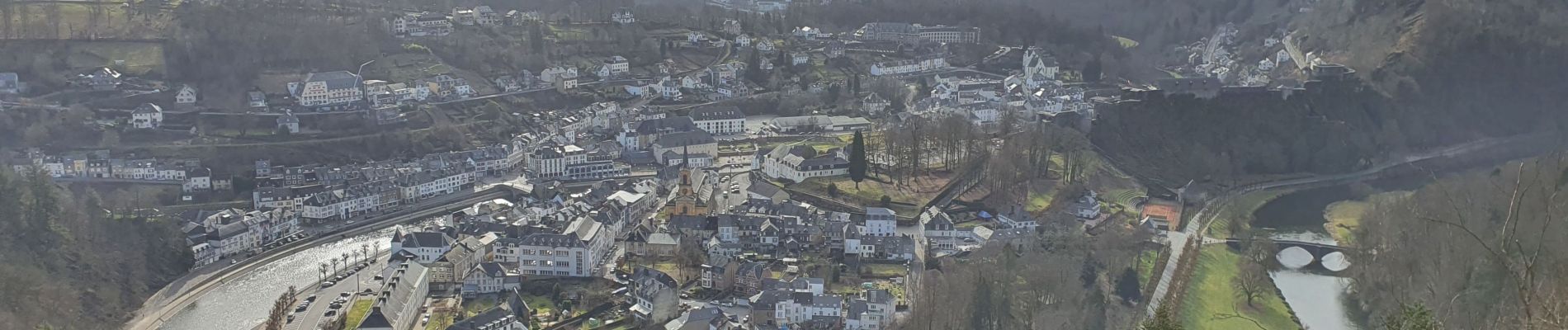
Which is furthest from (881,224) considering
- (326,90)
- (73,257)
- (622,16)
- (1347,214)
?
(622,16)

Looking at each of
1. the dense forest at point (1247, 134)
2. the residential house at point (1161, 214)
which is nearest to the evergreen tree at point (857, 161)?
the residential house at point (1161, 214)

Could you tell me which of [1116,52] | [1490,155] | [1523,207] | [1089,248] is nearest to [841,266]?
[1089,248]

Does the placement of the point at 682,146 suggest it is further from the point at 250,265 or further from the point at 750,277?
the point at 250,265

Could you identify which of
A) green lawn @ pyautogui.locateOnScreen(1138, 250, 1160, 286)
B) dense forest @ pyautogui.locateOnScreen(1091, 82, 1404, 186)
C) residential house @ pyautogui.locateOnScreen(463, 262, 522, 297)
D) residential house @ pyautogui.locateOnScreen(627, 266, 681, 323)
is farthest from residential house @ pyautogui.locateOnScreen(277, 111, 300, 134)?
green lawn @ pyautogui.locateOnScreen(1138, 250, 1160, 286)

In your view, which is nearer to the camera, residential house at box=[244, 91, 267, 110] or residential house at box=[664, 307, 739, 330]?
residential house at box=[664, 307, 739, 330]

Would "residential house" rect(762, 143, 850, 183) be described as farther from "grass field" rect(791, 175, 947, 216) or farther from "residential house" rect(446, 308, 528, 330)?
"residential house" rect(446, 308, 528, 330)

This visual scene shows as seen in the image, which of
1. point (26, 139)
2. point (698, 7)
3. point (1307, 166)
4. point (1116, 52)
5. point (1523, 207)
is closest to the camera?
point (1523, 207)

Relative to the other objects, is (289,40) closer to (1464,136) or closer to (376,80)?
(376,80)
